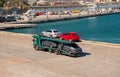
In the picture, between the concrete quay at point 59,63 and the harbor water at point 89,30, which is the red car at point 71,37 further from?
the harbor water at point 89,30

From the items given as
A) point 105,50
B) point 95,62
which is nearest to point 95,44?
point 105,50

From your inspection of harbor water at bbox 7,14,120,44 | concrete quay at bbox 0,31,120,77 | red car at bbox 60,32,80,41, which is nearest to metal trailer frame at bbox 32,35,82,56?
concrete quay at bbox 0,31,120,77

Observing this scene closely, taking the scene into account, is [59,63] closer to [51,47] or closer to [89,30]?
[51,47]

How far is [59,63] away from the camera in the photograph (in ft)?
102

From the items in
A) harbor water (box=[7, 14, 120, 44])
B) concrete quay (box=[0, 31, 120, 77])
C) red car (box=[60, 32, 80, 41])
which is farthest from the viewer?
harbor water (box=[7, 14, 120, 44])

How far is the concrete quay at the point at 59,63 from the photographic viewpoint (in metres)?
Result: 27.1

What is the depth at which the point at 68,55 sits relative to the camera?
112 feet

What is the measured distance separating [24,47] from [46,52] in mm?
5488

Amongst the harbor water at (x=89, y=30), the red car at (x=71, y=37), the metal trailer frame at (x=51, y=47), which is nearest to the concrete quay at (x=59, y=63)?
the metal trailer frame at (x=51, y=47)

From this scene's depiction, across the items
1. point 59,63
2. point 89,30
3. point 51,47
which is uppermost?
point 51,47

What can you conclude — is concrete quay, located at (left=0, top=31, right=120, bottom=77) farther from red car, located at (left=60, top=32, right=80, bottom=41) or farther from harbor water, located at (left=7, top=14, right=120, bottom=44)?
harbor water, located at (left=7, top=14, right=120, bottom=44)

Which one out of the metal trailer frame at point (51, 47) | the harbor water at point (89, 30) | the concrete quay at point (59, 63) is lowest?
the harbor water at point (89, 30)

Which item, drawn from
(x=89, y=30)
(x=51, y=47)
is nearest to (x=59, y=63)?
(x=51, y=47)

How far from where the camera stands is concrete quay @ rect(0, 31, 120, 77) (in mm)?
27109
